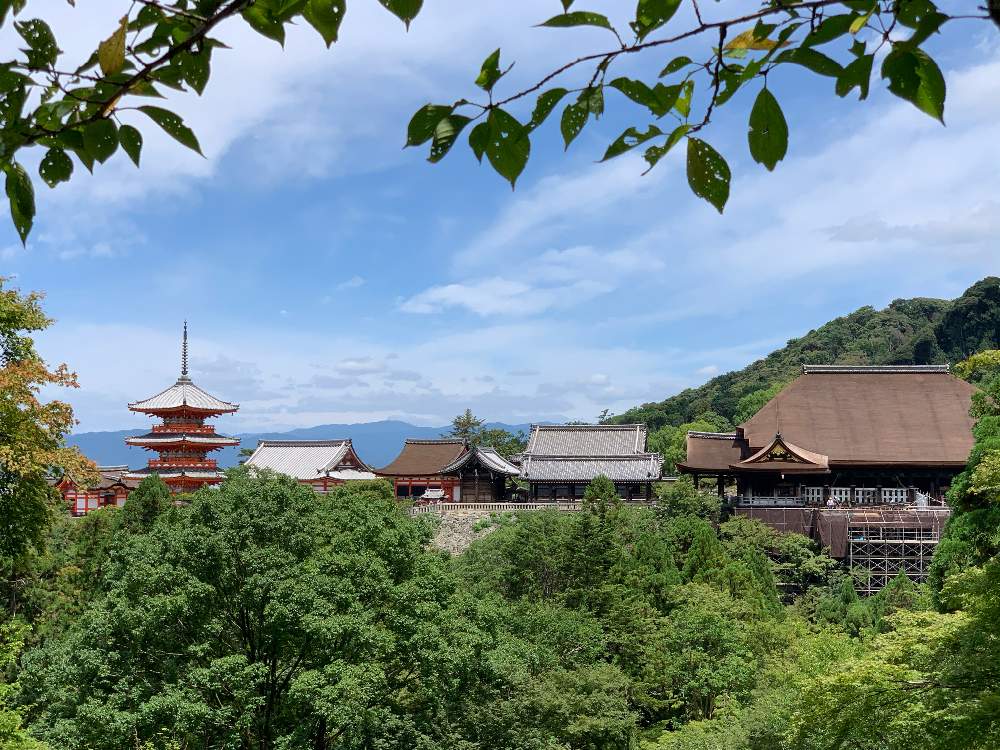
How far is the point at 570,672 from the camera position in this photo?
46.2 ft

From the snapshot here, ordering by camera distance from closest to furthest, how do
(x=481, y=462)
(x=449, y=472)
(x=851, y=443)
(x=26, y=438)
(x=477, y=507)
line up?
(x=26, y=438) → (x=851, y=443) → (x=477, y=507) → (x=481, y=462) → (x=449, y=472)

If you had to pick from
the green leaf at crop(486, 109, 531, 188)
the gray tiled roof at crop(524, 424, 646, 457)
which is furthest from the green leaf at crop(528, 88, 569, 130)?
the gray tiled roof at crop(524, 424, 646, 457)

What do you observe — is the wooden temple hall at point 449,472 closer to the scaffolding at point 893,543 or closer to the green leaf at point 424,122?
the scaffolding at point 893,543

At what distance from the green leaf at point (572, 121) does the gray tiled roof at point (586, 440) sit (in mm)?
28571

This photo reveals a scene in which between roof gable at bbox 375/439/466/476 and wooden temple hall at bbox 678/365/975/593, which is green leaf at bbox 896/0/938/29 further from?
roof gable at bbox 375/439/466/476

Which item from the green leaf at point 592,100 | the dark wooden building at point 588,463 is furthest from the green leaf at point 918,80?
the dark wooden building at point 588,463

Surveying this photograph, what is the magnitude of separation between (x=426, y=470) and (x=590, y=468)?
281 inches

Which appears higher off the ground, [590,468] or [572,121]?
[572,121]

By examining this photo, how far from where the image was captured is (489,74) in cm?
120

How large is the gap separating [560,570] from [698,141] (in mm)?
17715

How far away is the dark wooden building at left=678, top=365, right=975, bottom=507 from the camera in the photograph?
2455cm

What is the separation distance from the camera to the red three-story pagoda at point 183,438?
31.9 meters

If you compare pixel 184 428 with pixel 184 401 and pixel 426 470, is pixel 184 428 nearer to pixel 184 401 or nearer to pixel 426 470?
pixel 184 401

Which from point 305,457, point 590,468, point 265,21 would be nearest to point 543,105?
point 265,21
